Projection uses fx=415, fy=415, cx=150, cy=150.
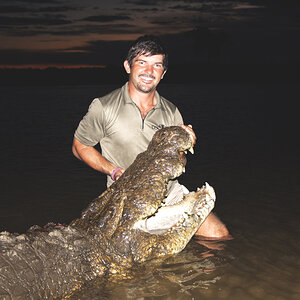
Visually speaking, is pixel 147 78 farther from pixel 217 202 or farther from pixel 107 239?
pixel 217 202

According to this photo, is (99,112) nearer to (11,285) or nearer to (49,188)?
(11,285)

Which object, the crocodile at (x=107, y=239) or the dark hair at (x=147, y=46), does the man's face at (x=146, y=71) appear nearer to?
the dark hair at (x=147, y=46)

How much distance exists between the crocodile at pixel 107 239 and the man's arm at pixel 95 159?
682mm

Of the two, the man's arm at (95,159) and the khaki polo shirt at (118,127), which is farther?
the khaki polo shirt at (118,127)

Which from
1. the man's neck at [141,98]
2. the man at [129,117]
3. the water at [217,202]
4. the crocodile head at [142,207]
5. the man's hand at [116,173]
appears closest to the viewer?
the crocodile head at [142,207]

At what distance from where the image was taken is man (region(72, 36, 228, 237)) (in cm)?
435

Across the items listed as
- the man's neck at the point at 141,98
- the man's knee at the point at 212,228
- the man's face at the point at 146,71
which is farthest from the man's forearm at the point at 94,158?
the man's knee at the point at 212,228

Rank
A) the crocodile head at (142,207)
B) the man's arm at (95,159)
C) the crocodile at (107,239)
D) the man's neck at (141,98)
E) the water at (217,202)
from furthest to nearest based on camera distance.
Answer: the man's neck at (141,98), the man's arm at (95,159), the water at (217,202), the crocodile head at (142,207), the crocodile at (107,239)

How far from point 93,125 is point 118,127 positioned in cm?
27

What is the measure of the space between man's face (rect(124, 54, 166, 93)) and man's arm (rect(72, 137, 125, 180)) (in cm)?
83

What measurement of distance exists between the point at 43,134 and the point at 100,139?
8749 millimetres

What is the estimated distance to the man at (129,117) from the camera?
4348 millimetres

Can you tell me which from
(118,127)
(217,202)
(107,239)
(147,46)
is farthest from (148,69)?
(217,202)

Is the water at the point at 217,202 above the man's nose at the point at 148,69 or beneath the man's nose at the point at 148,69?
beneath
